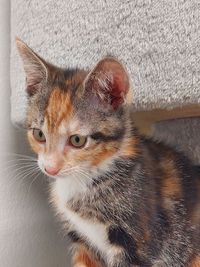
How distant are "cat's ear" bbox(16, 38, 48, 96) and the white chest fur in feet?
0.67

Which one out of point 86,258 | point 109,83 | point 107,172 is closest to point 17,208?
point 86,258

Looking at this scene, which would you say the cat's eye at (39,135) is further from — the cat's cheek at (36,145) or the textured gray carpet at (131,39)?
the textured gray carpet at (131,39)

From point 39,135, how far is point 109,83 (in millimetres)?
176

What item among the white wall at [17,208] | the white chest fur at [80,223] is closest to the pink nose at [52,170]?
the white chest fur at [80,223]

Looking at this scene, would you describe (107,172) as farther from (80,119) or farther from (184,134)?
(184,134)

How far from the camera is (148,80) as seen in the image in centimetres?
104

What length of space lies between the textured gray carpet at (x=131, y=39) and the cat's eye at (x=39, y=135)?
0.66ft

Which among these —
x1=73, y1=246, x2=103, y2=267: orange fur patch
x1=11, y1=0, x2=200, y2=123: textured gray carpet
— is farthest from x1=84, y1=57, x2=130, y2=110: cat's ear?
x1=73, y1=246, x2=103, y2=267: orange fur patch

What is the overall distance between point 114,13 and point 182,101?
0.79ft

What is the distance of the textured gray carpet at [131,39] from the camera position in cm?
98

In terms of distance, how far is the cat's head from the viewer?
0.92 meters

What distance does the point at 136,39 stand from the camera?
3.42 feet

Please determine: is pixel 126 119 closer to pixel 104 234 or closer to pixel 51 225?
pixel 104 234

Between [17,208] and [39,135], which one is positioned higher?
[39,135]
